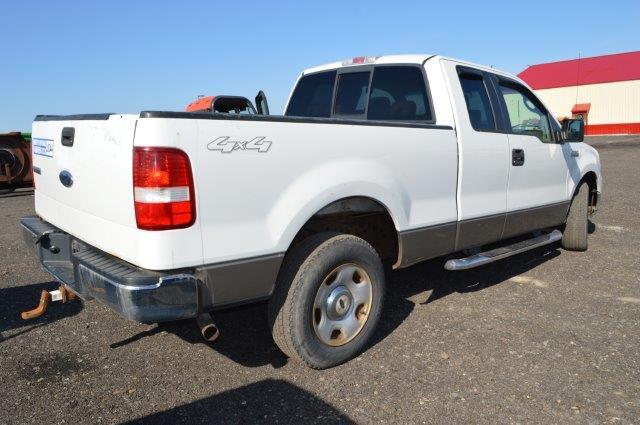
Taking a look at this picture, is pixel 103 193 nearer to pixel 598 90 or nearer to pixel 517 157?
pixel 517 157

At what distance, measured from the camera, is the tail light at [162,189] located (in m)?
2.50

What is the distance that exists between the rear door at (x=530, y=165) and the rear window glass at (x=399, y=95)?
2.86ft

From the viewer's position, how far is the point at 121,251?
108 inches

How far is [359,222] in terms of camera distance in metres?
3.80

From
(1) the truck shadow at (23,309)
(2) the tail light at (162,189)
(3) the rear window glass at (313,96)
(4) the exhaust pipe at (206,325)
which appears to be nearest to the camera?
(2) the tail light at (162,189)

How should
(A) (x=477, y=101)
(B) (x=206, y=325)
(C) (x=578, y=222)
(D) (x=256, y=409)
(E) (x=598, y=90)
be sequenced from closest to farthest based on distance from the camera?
1. (B) (x=206, y=325)
2. (D) (x=256, y=409)
3. (A) (x=477, y=101)
4. (C) (x=578, y=222)
5. (E) (x=598, y=90)

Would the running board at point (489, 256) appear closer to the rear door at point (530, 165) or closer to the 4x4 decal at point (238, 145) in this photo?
the rear door at point (530, 165)

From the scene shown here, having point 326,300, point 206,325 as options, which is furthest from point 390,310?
point 206,325

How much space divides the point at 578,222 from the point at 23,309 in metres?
5.56

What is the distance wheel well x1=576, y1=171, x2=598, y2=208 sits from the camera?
6.05m

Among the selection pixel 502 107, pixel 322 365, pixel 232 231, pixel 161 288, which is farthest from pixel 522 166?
pixel 161 288

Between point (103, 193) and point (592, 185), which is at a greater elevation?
point (103, 193)

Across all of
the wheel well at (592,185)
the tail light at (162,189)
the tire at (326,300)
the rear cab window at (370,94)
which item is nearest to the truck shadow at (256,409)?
the tire at (326,300)

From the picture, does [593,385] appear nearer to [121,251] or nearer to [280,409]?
[280,409]
